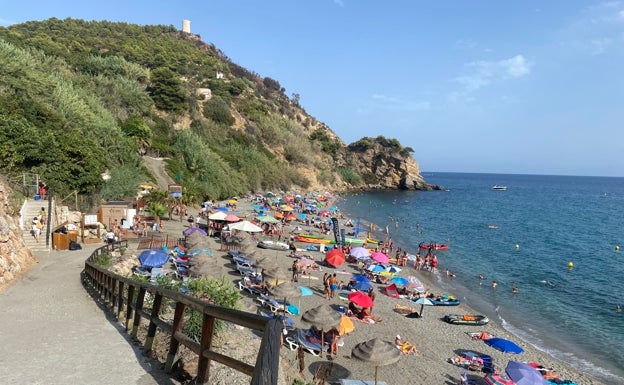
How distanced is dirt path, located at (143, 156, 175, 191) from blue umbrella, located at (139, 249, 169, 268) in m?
24.4

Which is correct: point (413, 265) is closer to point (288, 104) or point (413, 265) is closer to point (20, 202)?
point (20, 202)

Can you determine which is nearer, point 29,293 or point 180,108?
point 29,293

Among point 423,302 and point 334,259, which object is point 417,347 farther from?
point 334,259

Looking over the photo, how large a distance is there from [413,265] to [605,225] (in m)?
46.0

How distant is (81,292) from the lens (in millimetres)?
10594

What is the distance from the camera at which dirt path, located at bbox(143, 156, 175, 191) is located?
41688 millimetres

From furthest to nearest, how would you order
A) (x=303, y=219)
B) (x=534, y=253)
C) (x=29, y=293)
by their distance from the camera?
(x=303, y=219) → (x=534, y=253) → (x=29, y=293)

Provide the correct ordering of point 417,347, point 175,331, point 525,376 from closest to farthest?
point 175,331 → point 525,376 → point 417,347

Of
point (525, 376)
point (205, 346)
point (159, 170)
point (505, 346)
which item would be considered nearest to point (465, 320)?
point (505, 346)

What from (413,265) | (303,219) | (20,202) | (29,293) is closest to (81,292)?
(29,293)

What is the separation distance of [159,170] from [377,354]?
38343 millimetres

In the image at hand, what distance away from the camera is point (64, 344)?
18.7ft

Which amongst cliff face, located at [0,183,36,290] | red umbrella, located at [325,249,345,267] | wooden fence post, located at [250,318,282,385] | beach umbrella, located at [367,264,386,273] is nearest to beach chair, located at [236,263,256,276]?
red umbrella, located at [325,249,345,267]

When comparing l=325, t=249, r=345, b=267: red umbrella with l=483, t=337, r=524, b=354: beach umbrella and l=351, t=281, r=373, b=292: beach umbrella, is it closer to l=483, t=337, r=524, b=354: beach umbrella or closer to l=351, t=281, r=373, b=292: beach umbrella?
l=351, t=281, r=373, b=292: beach umbrella
